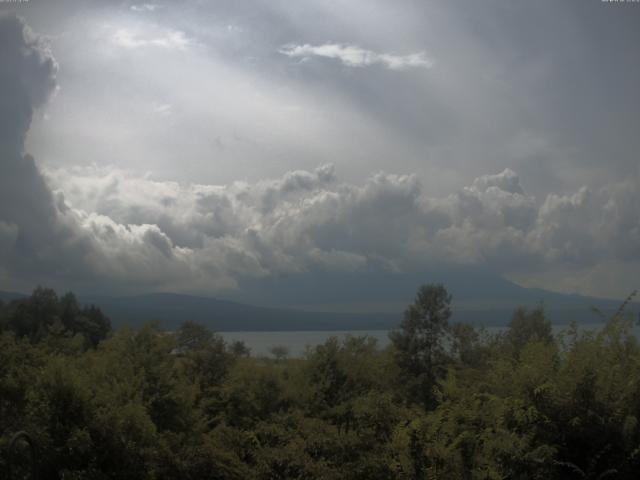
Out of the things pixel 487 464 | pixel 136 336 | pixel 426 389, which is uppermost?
pixel 136 336

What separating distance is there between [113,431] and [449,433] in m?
6.23

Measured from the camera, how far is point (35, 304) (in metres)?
69.8

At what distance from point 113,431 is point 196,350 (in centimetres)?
1388

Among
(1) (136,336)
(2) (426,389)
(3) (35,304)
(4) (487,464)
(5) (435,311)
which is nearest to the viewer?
(4) (487,464)

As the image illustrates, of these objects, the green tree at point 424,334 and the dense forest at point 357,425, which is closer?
the dense forest at point 357,425

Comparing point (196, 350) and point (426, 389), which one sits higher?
point (196, 350)

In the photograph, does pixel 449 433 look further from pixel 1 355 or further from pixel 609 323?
pixel 1 355

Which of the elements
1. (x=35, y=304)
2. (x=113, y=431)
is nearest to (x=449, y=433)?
(x=113, y=431)

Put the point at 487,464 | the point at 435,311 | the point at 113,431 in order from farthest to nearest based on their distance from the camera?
the point at 435,311
the point at 113,431
the point at 487,464

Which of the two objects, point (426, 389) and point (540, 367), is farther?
point (426, 389)

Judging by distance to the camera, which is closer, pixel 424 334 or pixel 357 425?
pixel 357 425

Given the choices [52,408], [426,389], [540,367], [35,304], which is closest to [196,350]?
[426,389]

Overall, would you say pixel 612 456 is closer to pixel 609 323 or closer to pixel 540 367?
pixel 540 367

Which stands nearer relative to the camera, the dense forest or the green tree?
the dense forest
